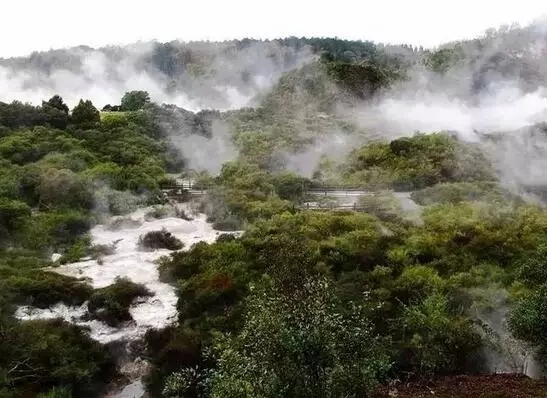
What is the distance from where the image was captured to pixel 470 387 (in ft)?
69.6

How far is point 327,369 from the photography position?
12.9 meters

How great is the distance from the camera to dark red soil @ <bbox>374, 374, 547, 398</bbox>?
20469mm

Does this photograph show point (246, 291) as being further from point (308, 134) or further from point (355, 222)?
point (308, 134)

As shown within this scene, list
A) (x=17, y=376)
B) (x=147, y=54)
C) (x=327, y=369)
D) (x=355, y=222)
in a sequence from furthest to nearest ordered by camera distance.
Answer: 1. (x=147, y=54)
2. (x=355, y=222)
3. (x=17, y=376)
4. (x=327, y=369)

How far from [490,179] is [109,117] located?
30951mm

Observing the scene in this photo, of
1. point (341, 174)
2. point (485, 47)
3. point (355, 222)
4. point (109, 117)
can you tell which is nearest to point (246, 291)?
point (355, 222)

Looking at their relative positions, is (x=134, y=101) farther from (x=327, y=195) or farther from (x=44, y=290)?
(x=44, y=290)

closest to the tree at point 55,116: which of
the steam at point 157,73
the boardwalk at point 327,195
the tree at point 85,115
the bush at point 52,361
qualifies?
the tree at point 85,115

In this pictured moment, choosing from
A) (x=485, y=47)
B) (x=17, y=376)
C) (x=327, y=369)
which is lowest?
(x=17, y=376)

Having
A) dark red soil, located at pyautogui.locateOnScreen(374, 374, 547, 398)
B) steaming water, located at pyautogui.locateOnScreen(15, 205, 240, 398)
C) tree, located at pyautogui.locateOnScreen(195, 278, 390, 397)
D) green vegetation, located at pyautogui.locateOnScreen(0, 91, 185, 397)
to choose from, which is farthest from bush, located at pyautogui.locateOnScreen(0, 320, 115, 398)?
tree, located at pyautogui.locateOnScreen(195, 278, 390, 397)

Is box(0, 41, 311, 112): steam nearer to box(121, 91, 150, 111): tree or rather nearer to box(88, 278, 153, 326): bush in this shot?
box(121, 91, 150, 111): tree

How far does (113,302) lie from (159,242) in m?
7.09

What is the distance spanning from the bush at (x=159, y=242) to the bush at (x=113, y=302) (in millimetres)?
5410

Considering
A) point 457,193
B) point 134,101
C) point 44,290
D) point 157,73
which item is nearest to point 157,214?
point 44,290
